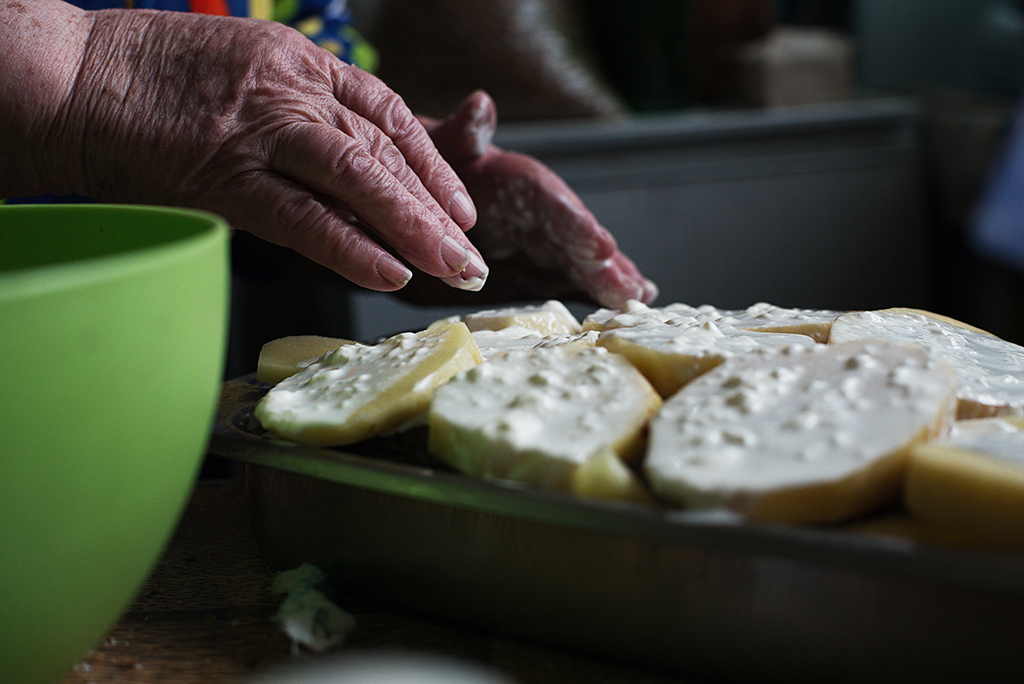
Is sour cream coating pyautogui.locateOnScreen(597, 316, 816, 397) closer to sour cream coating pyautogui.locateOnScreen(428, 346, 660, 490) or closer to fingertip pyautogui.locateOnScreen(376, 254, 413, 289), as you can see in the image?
sour cream coating pyautogui.locateOnScreen(428, 346, 660, 490)

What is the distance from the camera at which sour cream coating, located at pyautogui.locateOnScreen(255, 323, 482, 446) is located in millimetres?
370

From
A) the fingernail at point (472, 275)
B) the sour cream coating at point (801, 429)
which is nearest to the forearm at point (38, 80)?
the fingernail at point (472, 275)

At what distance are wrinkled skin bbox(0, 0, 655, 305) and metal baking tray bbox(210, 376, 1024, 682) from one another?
164mm

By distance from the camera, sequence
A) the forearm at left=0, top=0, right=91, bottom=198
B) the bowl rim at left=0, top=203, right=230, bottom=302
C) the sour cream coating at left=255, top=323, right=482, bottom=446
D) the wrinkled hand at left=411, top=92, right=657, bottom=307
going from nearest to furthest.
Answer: the bowl rim at left=0, top=203, right=230, bottom=302 → the sour cream coating at left=255, top=323, right=482, bottom=446 → the forearm at left=0, top=0, right=91, bottom=198 → the wrinkled hand at left=411, top=92, right=657, bottom=307

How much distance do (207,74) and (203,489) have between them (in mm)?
235

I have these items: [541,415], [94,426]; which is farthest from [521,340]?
[94,426]

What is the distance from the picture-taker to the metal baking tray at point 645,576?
0.88ft

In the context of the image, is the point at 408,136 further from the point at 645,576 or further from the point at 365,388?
the point at 645,576

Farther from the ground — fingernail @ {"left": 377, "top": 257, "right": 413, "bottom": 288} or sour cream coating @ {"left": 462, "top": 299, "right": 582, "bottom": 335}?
fingernail @ {"left": 377, "top": 257, "right": 413, "bottom": 288}

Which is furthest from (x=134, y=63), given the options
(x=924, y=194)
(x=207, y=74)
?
(x=924, y=194)

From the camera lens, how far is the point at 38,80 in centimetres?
51

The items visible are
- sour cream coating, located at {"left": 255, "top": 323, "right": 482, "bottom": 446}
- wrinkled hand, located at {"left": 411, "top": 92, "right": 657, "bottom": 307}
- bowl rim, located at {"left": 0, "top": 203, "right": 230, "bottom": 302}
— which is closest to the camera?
bowl rim, located at {"left": 0, "top": 203, "right": 230, "bottom": 302}

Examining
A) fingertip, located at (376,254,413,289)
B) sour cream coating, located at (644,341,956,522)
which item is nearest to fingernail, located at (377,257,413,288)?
fingertip, located at (376,254,413,289)

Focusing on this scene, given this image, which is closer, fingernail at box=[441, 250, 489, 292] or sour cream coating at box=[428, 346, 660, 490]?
sour cream coating at box=[428, 346, 660, 490]
